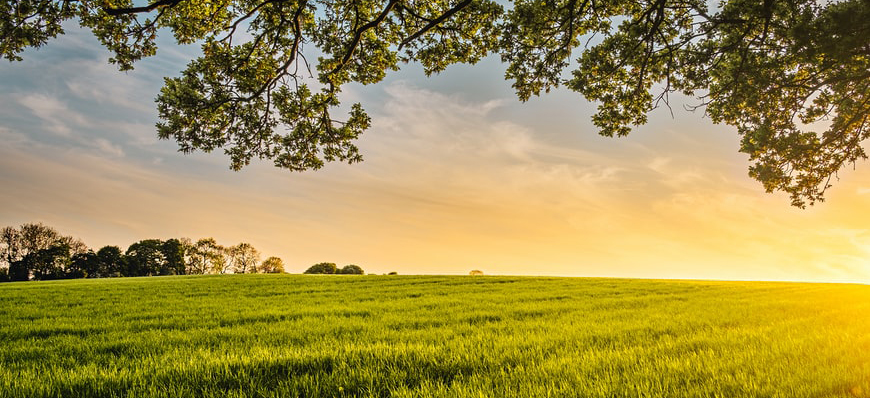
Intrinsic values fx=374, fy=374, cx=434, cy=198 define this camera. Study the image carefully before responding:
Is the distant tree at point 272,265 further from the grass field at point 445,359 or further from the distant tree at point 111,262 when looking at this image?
the grass field at point 445,359

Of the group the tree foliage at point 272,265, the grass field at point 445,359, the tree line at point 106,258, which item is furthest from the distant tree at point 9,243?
the grass field at point 445,359

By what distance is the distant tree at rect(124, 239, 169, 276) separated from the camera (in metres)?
97.6

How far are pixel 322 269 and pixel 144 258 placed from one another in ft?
162

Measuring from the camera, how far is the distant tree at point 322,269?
90250 millimetres

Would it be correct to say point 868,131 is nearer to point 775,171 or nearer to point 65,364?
point 775,171

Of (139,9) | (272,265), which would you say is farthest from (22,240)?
(139,9)

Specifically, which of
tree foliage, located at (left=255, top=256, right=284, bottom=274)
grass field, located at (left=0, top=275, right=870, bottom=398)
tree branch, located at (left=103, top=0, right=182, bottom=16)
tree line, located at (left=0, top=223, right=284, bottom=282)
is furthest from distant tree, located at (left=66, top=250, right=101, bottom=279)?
tree branch, located at (left=103, top=0, right=182, bottom=16)

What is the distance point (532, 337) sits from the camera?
259 inches

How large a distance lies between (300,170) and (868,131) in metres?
21.1

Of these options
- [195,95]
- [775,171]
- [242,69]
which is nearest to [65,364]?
[195,95]

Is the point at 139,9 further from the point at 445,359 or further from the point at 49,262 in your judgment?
the point at 49,262

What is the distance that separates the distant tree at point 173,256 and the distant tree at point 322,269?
38.7 meters

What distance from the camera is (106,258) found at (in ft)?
305

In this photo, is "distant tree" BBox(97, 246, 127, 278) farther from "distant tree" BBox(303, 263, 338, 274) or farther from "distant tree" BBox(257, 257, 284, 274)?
"distant tree" BBox(303, 263, 338, 274)
